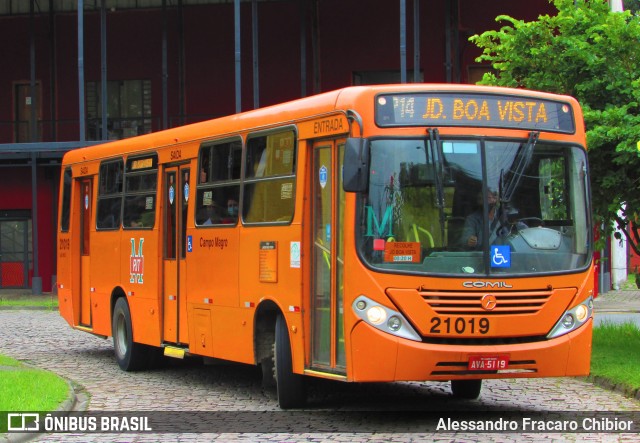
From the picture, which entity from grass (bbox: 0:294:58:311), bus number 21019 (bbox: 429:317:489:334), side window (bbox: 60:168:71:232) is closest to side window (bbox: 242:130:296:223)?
bus number 21019 (bbox: 429:317:489:334)

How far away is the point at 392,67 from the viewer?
33.0 m

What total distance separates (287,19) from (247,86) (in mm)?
2506

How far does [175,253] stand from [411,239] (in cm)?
506

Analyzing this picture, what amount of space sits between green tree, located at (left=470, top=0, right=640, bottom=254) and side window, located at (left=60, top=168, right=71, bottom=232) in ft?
22.9

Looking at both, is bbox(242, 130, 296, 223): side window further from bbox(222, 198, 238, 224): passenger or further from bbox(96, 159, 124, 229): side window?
bbox(96, 159, 124, 229): side window

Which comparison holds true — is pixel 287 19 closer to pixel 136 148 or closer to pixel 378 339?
pixel 136 148

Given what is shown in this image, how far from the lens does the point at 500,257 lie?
31.1 feet

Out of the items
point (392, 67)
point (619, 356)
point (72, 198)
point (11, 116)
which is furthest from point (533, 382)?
point (11, 116)

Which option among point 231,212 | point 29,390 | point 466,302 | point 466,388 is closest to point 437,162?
point 466,302

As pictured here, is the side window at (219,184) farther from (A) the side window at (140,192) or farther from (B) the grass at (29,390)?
(B) the grass at (29,390)

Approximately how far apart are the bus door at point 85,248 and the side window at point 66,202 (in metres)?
0.44

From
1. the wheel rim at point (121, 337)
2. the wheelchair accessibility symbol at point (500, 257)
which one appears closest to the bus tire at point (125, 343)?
the wheel rim at point (121, 337)

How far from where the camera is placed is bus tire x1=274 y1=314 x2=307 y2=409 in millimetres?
10609

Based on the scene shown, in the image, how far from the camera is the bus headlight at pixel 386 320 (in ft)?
30.3
